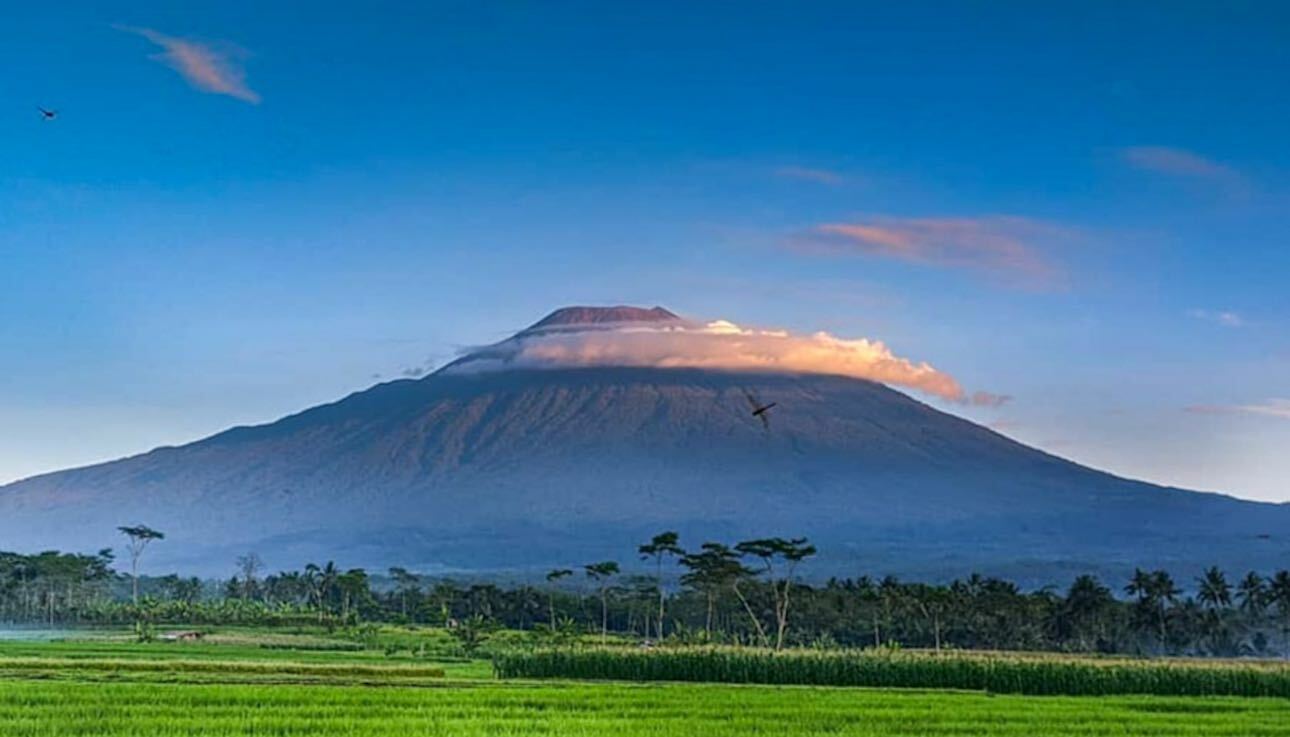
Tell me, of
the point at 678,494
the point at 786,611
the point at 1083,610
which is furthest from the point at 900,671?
the point at 678,494

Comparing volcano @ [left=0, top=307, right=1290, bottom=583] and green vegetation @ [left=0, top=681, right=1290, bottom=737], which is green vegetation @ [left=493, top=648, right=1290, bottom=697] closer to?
green vegetation @ [left=0, top=681, right=1290, bottom=737]

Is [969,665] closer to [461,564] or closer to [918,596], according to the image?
[918,596]

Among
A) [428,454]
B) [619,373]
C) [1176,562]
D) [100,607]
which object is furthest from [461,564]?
[100,607]

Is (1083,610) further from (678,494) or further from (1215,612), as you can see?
(678,494)

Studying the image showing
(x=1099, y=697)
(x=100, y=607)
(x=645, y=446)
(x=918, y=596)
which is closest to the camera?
(x=1099, y=697)

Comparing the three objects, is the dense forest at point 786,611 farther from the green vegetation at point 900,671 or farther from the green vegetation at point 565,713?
the green vegetation at point 565,713

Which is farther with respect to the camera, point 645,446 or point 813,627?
point 645,446

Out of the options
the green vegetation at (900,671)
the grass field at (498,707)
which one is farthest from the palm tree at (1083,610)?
the grass field at (498,707)
